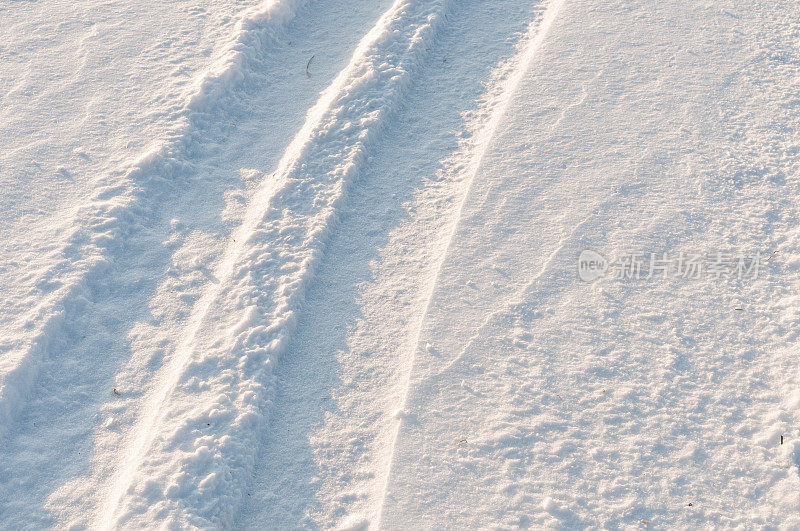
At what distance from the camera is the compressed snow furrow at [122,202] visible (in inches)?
91.8

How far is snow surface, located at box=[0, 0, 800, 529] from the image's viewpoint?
2.05 meters

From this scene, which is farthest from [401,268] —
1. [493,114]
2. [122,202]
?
[122,202]

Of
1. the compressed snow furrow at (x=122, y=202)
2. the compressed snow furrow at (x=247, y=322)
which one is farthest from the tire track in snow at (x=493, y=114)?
the compressed snow furrow at (x=122, y=202)

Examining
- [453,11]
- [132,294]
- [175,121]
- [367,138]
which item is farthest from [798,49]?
[132,294]

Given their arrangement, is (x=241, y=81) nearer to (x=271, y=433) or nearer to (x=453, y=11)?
(x=453, y=11)

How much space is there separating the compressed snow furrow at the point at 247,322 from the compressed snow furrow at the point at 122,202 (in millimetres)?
467

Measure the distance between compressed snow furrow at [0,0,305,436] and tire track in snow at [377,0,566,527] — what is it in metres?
1.31

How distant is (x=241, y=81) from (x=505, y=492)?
247cm

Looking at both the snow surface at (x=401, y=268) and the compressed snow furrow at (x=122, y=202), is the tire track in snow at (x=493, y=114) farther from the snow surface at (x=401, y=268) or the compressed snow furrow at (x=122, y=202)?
the compressed snow furrow at (x=122, y=202)

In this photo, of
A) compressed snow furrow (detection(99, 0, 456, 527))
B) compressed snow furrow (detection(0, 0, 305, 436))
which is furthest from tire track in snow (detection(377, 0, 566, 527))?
compressed snow furrow (detection(0, 0, 305, 436))

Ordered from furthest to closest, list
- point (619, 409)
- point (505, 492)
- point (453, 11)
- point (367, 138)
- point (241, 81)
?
1. point (453, 11)
2. point (241, 81)
3. point (367, 138)
4. point (619, 409)
5. point (505, 492)

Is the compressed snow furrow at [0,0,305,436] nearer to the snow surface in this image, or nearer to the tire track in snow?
the snow surface

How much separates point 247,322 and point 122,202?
907 mm

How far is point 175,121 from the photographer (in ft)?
10.2
